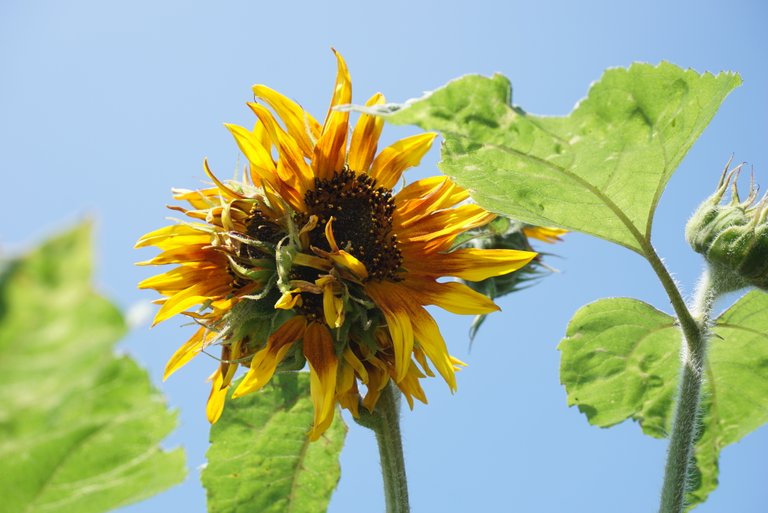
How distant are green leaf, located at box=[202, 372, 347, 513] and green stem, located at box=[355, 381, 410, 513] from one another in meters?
0.29

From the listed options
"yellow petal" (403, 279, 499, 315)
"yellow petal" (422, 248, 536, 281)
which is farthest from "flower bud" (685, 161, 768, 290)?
"yellow petal" (403, 279, 499, 315)

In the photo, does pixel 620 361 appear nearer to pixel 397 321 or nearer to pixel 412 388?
pixel 412 388

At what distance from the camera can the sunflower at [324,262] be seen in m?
1.76

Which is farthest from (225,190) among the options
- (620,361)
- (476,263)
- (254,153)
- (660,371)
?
(660,371)

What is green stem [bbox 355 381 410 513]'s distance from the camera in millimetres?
1734

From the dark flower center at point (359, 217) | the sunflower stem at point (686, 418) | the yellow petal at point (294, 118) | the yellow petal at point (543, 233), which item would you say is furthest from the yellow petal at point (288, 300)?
the yellow petal at point (543, 233)

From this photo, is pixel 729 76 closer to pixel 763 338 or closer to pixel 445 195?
pixel 445 195

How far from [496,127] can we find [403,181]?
50 centimetres

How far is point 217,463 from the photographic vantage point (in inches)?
81.0

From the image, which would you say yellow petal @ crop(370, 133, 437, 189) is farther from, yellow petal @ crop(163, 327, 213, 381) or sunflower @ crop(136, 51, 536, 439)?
yellow petal @ crop(163, 327, 213, 381)

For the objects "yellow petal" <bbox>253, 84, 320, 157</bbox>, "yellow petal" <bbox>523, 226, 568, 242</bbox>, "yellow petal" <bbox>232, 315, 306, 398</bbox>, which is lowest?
"yellow petal" <bbox>232, 315, 306, 398</bbox>

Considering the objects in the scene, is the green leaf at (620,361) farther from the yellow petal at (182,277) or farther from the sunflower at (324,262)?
the yellow petal at (182,277)

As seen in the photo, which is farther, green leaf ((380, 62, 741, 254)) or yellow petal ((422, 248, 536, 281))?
yellow petal ((422, 248, 536, 281))

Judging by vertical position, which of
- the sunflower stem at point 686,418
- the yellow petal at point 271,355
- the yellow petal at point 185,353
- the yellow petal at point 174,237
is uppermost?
the yellow petal at point 174,237
